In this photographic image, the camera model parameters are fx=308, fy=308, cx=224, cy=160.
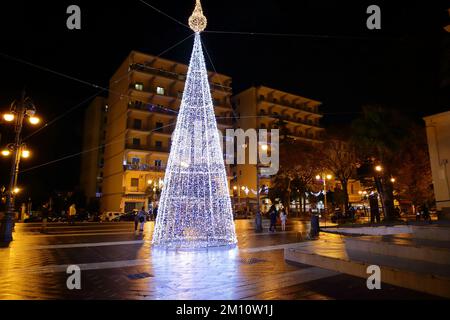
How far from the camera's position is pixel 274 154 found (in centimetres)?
3881

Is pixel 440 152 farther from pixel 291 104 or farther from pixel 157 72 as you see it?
pixel 291 104

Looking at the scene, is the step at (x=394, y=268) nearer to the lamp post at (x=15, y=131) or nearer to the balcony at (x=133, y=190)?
the lamp post at (x=15, y=131)

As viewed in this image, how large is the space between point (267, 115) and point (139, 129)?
71.5 feet

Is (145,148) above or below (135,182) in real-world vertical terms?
above

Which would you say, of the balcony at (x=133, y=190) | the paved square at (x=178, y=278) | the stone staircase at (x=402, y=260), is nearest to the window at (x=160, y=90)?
the balcony at (x=133, y=190)

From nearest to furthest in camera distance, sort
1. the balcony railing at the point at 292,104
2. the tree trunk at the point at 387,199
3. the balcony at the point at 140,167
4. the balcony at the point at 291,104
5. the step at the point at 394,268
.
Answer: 1. the step at the point at 394,268
2. the tree trunk at the point at 387,199
3. the balcony at the point at 140,167
4. the balcony at the point at 291,104
5. the balcony railing at the point at 292,104

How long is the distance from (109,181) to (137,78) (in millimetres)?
15057

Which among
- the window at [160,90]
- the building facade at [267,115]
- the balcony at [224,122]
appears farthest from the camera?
the building facade at [267,115]

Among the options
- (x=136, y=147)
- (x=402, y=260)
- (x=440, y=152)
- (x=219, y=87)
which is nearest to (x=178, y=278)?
(x=402, y=260)

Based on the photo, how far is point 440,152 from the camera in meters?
15.9

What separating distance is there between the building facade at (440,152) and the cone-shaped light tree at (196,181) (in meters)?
11.3

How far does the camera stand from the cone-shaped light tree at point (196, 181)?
1120cm
